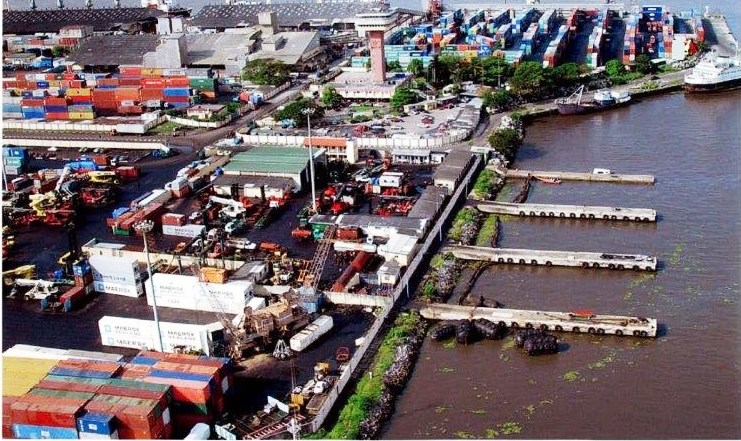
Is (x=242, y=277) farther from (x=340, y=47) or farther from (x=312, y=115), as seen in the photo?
(x=340, y=47)

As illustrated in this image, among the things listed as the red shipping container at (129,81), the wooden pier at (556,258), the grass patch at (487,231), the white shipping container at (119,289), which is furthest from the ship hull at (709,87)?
the white shipping container at (119,289)

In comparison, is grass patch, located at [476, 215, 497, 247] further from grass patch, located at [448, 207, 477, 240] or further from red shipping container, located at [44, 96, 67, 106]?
red shipping container, located at [44, 96, 67, 106]

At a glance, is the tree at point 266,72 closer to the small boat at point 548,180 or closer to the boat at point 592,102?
the boat at point 592,102

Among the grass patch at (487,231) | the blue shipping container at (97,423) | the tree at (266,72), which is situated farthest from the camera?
the tree at (266,72)

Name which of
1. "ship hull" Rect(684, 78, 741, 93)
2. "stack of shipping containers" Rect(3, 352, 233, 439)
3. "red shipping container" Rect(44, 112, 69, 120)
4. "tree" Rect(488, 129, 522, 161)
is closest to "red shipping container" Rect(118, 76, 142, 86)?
"red shipping container" Rect(44, 112, 69, 120)

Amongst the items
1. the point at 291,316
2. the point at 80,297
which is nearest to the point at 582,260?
the point at 291,316

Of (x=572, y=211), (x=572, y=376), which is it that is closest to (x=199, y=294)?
(x=572, y=376)
